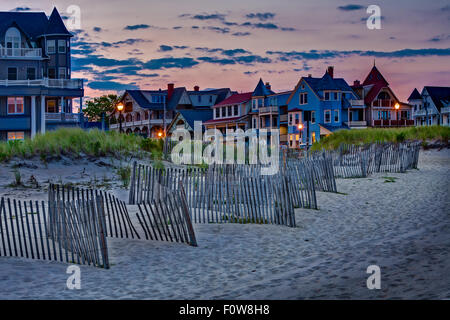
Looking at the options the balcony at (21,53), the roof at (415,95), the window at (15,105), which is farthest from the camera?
the roof at (415,95)

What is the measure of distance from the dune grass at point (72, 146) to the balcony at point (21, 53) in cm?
2345

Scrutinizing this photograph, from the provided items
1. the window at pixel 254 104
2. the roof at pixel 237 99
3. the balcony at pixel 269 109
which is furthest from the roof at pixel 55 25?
the window at pixel 254 104

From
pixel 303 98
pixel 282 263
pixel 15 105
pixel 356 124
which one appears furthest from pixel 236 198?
pixel 356 124

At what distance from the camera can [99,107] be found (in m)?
83.9

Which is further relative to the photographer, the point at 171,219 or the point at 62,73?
the point at 62,73

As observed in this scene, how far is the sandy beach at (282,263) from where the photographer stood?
6.91m

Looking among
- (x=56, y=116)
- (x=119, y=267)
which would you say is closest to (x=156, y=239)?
(x=119, y=267)

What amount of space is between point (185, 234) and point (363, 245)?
11.3 ft

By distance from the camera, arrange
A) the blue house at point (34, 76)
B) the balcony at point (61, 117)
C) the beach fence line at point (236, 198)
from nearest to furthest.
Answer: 1. the beach fence line at point (236, 198)
2. the blue house at point (34, 76)
3. the balcony at point (61, 117)

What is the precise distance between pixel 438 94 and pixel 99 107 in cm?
5469

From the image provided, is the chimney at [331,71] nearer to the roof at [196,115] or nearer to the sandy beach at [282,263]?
the roof at [196,115]

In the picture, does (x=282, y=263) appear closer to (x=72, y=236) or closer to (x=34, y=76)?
(x=72, y=236)

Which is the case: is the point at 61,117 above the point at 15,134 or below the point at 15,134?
above

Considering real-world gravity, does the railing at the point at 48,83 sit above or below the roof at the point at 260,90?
below
